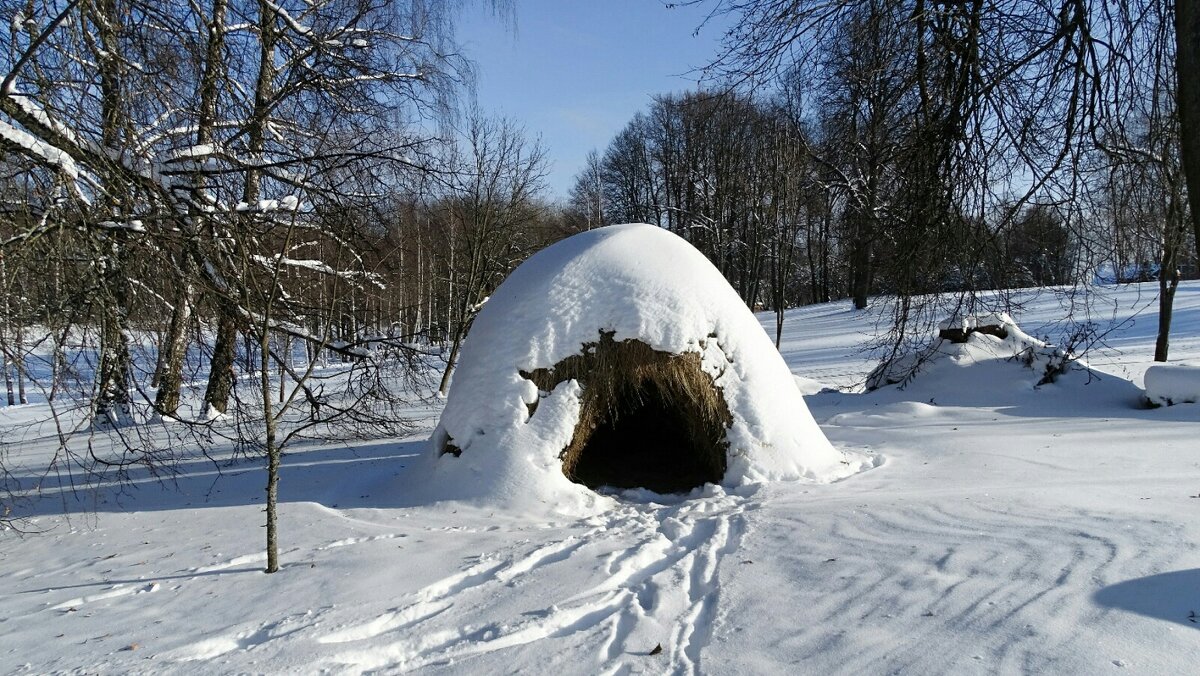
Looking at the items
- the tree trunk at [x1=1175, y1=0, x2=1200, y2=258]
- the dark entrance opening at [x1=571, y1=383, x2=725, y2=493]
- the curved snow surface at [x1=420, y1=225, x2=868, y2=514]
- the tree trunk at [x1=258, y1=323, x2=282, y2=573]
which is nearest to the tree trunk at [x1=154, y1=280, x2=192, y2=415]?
the tree trunk at [x1=258, y1=323, x2=282, y2=573]

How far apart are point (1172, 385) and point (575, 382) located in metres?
8.17

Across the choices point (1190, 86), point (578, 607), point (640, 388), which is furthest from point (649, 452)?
point (1190, 86)

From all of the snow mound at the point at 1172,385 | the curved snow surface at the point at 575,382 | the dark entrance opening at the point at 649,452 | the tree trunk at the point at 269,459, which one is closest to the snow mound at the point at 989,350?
the snow mound at the point at 1172,385

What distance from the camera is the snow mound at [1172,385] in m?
9.12

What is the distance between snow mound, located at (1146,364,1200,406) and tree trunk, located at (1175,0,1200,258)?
6643mm

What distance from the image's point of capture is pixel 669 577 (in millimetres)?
4375

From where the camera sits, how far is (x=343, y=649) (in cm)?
356

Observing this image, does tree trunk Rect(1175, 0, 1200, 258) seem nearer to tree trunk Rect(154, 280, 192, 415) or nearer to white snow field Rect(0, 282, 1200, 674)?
white snow field Rect(0, 282, 1200, 674)

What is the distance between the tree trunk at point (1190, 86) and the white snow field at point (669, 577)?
2069 mm

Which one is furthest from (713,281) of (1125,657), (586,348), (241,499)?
(241,499)

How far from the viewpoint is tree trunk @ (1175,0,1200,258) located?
3918 mm

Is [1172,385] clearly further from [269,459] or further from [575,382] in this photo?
[269,459]

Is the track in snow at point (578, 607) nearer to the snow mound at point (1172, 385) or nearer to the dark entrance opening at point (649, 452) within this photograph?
the dark entrance opening at point (649, 452)

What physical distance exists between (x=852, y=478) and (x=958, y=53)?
372cm
